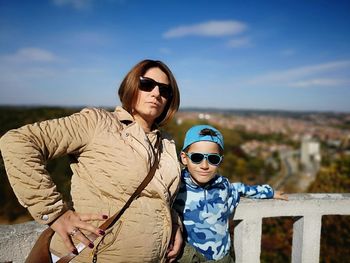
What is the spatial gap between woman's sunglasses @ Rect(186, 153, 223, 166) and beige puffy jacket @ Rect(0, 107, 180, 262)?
458 millimetres

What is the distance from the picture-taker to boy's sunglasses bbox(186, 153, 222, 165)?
2.12 m

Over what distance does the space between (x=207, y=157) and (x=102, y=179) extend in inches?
35.2

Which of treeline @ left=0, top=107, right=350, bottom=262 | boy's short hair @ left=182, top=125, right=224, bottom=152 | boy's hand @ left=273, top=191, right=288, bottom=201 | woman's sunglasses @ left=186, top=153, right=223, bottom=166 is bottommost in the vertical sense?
treeline @ left=0, top=107, right=350, bottom=262

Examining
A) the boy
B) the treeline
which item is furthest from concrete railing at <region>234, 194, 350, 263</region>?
the treeline

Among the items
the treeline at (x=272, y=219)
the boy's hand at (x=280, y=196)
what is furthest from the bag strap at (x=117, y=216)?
the boy's hand at (x=280, y=196)

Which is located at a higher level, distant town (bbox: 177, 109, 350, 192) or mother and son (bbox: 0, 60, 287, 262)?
mother and son (bbox: 0, 60, 287, 262)

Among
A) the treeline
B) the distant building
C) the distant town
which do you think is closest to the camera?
the treeline

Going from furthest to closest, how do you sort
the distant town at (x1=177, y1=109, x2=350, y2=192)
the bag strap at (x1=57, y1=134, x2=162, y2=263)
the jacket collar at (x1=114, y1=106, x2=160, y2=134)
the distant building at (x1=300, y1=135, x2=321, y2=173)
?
the distant building at (x1=300, y1=135, x2=321, y2=173), the distant town at (x1=177, y1=109, x2=350, y2=192), the jacket collar at (x1=114, y1=106, x2=160, y2=134), the bag strap at (x1=57, y1=134, x2=162, y2=263)

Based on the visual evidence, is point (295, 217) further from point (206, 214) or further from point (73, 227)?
point (73, 227)

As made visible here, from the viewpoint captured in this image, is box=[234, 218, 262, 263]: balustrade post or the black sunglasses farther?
box=[234, 218, 262, 263]: balustrade post

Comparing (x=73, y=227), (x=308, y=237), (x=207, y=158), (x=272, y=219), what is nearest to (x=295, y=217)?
(x=308, y=237)

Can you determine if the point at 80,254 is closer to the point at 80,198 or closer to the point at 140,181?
the point at 80,198

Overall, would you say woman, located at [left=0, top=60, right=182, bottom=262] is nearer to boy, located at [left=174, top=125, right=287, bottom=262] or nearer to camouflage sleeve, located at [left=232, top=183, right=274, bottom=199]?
boy, located at [left=174, top=125, right=287, bottom=262]

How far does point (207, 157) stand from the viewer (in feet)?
Result: 6.95
